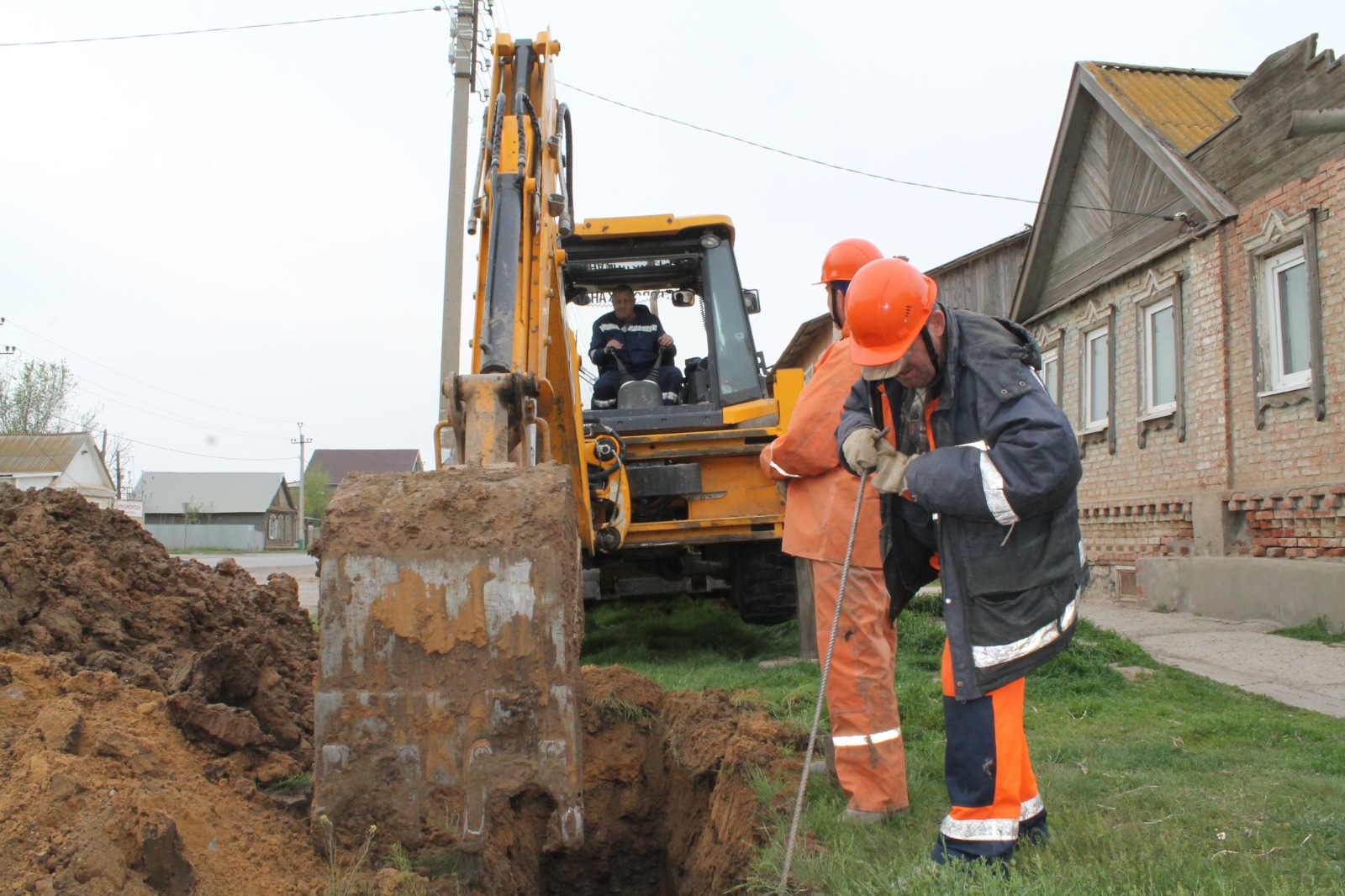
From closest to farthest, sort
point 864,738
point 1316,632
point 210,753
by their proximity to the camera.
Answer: point 864,738 → point 210,753 → point 1316,632

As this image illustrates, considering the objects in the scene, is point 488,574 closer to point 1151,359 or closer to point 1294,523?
point 1294,523

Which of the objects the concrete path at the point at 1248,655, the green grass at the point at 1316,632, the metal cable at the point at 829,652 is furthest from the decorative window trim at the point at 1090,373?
the metal cable at the point at 829,652

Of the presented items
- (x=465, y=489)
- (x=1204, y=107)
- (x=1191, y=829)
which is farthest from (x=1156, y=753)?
(x=1204, y=107)

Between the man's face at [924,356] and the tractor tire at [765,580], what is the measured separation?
13.3 ft

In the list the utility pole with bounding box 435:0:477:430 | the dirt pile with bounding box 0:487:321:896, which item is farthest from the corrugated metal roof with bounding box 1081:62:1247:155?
the dirt pile with bounding box 0:487:321:896

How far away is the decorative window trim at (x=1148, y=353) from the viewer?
11094 millimetres

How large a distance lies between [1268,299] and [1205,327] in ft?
2.96

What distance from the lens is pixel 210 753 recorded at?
3605 mm

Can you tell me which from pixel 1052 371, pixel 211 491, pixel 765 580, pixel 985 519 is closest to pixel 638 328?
pixel 765 580

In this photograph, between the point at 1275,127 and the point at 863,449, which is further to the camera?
the point at 1275,127

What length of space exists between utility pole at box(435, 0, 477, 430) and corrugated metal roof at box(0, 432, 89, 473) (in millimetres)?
37240

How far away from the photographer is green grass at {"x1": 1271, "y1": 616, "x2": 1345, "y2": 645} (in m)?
7.91

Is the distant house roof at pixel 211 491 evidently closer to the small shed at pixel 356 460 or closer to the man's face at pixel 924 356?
the small shed at pixel 356 460

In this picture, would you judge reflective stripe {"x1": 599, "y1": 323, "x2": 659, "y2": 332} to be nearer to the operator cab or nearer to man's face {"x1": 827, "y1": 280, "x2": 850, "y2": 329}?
the operator cab
